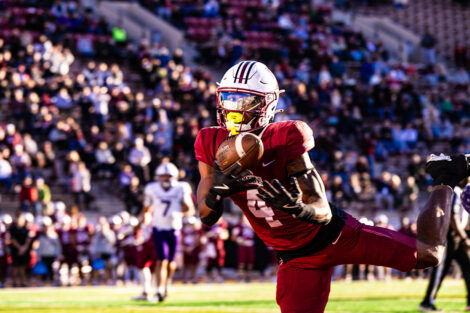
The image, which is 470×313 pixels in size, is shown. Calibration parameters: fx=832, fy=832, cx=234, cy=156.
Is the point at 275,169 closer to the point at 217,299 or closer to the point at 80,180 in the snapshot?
the point at 217,299

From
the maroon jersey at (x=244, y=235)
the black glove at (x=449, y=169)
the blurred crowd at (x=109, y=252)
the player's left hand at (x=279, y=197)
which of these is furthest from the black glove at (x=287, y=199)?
the maroon jersey at (x=244, y=235)

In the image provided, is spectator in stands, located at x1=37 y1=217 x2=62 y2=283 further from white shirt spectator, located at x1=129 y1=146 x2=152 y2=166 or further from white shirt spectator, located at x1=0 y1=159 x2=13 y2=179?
white shirt spectator, located at x1=129 y1=146 x2=152 y2=166

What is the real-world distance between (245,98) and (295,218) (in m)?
0.78

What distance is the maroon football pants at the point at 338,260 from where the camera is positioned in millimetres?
5047

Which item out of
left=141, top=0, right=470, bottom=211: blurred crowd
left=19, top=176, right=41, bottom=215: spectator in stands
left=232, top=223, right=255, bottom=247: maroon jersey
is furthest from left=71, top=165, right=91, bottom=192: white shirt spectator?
left=141, top=0, right=470, bottom=211: blurred crowd

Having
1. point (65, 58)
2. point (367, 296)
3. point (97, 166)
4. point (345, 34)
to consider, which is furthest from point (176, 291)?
point (345, 34)

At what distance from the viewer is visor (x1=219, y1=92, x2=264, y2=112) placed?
196 inches

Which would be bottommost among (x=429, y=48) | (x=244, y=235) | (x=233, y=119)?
(x=244, y=235)

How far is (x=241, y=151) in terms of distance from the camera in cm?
449

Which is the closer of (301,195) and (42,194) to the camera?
(301,195)

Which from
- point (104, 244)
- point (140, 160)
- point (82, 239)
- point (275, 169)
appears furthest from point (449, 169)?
point (140, 160)

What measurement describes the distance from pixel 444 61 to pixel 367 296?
2011cm

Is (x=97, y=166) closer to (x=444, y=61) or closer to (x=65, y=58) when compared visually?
(x=65, y=58)

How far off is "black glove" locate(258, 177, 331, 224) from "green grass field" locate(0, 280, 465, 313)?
5.93 metres
